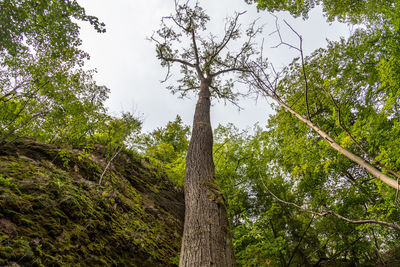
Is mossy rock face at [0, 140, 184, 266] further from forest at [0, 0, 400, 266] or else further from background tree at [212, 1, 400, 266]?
background tree at [212, 1, 400, 266]

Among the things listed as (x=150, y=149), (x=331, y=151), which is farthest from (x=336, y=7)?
(x=150, y=149)

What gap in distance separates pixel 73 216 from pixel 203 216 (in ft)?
5.78

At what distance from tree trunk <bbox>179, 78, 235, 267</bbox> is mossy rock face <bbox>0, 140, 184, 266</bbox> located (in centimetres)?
100

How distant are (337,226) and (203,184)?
947 centimetres

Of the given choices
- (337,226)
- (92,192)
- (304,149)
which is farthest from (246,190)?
(92,192)

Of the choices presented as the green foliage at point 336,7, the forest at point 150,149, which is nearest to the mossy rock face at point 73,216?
the forest at point 150,149

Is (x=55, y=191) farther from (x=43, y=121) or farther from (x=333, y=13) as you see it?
(x=333, y=13)

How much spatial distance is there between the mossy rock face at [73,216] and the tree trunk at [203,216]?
1.00m

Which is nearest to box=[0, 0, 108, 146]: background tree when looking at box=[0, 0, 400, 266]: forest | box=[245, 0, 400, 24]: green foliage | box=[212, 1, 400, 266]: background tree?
box=[0, 0, 400, 266]: forest

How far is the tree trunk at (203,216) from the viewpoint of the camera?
221 centimetres

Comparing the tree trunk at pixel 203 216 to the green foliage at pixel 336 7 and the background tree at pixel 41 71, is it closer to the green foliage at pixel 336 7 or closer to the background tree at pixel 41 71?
the background tree at pixel 41 71

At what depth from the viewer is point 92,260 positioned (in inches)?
88.2

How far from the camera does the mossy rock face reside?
1.91 meters

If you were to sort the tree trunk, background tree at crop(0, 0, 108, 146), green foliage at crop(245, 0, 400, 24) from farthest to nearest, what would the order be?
green foliage at crop(245, 0, 400, 24), background tree at crop(0, 0, 108, 146), the tree trunk
